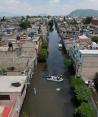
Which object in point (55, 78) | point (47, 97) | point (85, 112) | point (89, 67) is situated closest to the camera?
point (85, 112)

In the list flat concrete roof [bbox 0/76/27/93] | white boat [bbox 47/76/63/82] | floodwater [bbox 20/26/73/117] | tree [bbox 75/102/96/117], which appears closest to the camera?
tree [bbox 75/102/96/117]

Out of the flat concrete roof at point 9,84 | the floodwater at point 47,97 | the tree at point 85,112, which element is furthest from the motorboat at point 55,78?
the tree at point 85,112

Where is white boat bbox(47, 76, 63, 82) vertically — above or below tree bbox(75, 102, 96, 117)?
below

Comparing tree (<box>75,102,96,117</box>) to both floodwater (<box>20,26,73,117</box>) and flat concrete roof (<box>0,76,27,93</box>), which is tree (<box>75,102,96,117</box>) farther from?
flat concrete roof (<box>0,76,27,93</box>)

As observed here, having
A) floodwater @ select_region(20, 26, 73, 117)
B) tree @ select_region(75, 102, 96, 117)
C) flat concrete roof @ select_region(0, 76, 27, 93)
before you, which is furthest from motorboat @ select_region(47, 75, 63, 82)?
tree @ select_region(75, 102, 96, 117)

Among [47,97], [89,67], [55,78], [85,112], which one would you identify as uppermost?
[89,67]

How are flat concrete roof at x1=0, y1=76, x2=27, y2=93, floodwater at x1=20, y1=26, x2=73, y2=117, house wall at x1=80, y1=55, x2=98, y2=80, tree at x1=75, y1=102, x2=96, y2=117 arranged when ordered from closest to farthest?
tree at x1=75, y1=102, x2=96, y2=117
flat concrete roof at x1=0, y1=76, x2=27, y2=93
floodwater at x1=20, y1=26, x2=73, y2=117
house wall at x1=80, y1=55, x2=98, y2=80

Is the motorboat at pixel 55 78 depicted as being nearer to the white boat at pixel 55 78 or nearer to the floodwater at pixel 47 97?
the white boat at pixel 55 78

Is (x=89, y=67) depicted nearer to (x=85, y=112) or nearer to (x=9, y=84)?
(x=85, y=112)

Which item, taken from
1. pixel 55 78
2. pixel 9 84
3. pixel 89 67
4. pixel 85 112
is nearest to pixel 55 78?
pixel 55 78

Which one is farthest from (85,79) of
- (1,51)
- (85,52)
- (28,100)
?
(1,51)
